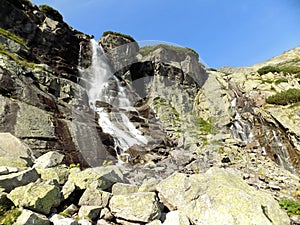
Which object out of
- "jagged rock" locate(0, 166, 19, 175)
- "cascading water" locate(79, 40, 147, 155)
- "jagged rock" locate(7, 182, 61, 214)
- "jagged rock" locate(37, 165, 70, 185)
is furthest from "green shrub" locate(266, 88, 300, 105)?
"jagged rock" locate(0, 166, 19, 175)

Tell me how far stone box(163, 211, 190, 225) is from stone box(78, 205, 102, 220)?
184 cm

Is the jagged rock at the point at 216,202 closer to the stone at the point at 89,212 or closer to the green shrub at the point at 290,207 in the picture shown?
the green shrub at the point at 290,207

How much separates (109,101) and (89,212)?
2946 cm

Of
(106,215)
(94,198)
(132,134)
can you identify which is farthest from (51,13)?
(106,215)

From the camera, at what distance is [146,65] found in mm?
46188

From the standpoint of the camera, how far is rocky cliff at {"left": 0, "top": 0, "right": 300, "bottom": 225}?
19.4 feet

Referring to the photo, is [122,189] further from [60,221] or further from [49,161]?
[49,161]

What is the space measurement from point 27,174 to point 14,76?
464 inches

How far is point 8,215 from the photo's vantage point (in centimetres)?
491

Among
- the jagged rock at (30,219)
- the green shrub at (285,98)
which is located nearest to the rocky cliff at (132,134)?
the jagged rock at (30,219)

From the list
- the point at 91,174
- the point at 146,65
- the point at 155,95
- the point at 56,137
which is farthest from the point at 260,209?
the point at 146,65

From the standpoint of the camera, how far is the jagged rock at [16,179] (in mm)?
5664

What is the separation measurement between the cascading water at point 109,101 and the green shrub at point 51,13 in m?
6.90

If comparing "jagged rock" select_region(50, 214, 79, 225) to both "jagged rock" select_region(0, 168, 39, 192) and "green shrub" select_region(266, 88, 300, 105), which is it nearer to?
"jagged rock" select_region(0, 168, 39, 192)
